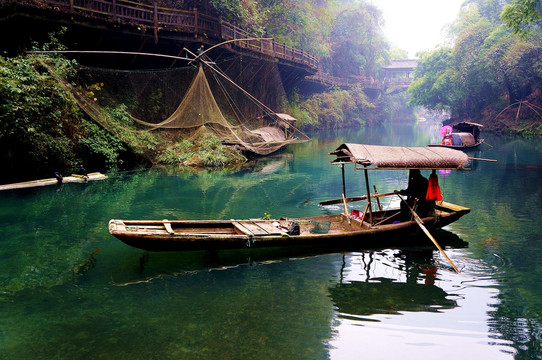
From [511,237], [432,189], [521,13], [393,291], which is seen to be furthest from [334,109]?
[393,291]

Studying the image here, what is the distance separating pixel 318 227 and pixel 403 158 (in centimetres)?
203

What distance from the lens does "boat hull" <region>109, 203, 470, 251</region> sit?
5922 millimetres

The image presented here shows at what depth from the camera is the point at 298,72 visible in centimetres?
3175

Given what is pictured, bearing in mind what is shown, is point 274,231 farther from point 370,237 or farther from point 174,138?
point 174,138

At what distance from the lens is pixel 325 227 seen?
722 centimetres

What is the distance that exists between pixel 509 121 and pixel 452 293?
3220 cm

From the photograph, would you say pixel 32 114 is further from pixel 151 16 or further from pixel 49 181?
pixel 151 16

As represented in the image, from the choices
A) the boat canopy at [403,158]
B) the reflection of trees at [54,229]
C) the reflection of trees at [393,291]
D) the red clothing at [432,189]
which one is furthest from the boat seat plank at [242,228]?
the red clothing at [432,189]

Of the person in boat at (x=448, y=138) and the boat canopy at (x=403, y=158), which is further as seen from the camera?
the person in boat at (x=448, y=138)

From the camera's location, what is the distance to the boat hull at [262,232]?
5922 millimetres

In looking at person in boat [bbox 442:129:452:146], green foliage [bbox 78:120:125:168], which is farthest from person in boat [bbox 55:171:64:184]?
person in boat [bbox 442:129:452:146]

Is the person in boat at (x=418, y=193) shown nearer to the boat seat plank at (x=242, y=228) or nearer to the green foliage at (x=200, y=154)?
the boat seat plank at (x=242, y=228)

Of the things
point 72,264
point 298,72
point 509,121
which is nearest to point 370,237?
point 72,264

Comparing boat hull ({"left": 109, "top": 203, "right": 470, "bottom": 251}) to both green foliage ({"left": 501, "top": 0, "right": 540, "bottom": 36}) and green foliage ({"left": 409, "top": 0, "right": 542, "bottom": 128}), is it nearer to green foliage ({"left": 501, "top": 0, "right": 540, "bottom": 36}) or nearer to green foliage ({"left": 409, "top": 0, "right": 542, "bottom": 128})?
green foliage ({"left": 501, "top": 0, "right": 540, "bottom": 36})
